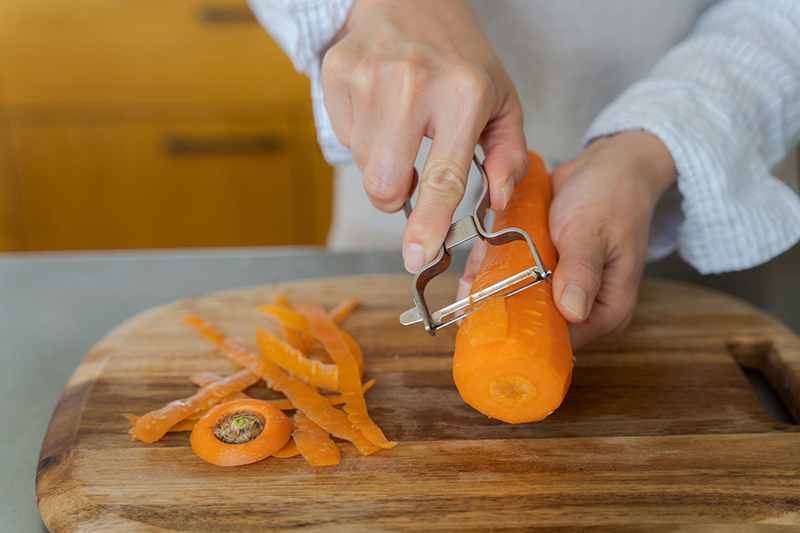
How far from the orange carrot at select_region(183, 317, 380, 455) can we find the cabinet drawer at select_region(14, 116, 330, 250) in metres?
1.86

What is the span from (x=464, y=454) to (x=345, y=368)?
0.27m

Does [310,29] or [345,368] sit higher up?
[310,29]

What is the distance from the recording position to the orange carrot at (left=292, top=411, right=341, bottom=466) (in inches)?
34.8

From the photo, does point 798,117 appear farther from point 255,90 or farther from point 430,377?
point 255,90

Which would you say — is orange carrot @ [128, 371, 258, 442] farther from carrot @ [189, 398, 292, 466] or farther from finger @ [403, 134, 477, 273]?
Answer: finger @ [403, 134, 477, 273]

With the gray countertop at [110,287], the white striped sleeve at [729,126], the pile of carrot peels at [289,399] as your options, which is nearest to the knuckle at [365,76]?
the pile of carrot peels at [289,399]

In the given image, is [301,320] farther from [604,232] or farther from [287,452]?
[604,232]

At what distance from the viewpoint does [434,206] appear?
0.83 m

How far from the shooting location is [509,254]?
39.6 inches

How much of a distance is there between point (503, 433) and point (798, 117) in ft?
3.37

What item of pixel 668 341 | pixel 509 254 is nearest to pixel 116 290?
pixel 509 254

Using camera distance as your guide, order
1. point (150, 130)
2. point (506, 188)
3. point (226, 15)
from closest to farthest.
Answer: point (506, 188) → point (226, 15) → point (150, 130)

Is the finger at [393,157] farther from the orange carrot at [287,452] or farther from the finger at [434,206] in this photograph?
the orange carrot at [287,452]

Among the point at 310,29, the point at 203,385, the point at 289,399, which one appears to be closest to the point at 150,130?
the point at 310,29
